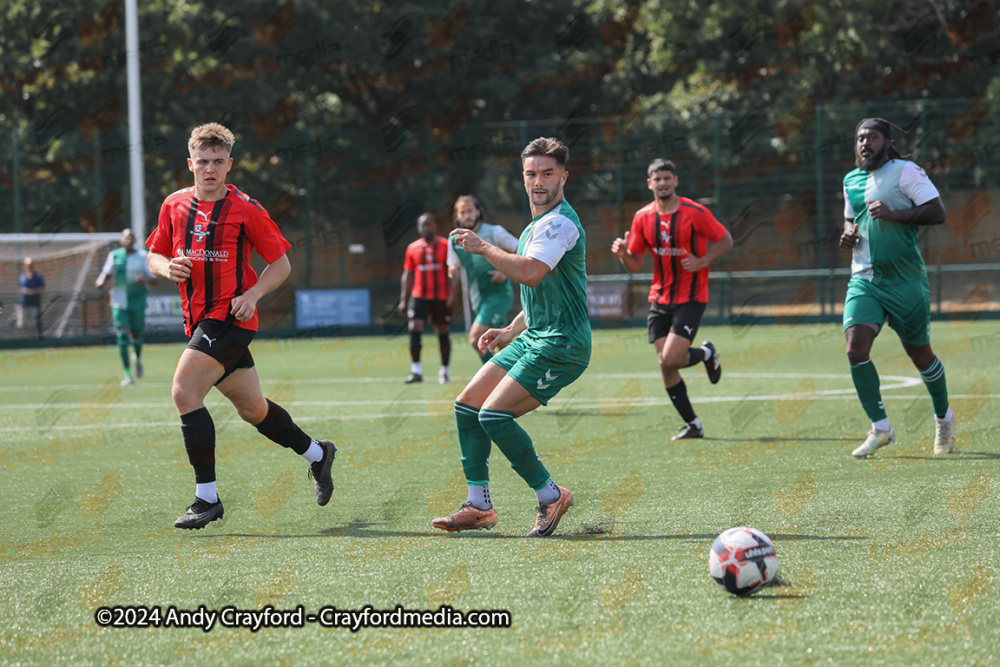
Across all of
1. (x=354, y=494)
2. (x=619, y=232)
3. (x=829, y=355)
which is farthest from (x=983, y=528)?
(x=619, y=232)

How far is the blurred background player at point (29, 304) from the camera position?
24.7 metres

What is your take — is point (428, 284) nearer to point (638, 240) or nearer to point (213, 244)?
point (638, 240)

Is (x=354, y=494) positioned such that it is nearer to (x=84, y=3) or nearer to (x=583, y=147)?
(x=583, y=147)

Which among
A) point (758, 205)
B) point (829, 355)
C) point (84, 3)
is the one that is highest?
point (84, 3)

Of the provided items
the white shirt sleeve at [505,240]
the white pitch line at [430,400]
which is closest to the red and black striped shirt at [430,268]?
the white pitch line at [430,400]

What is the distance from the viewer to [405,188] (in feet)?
98.6

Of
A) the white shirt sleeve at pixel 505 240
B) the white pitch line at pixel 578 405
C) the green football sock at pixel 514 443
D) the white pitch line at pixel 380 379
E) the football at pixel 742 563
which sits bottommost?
the white pitch line at pixel 380 379

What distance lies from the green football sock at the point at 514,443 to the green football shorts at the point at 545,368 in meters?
0.19

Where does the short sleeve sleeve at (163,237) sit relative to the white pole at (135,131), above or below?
below

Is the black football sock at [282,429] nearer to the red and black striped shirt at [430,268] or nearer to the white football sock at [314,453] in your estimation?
the white football sock at [314,453]

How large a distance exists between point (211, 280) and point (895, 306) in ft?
14.6

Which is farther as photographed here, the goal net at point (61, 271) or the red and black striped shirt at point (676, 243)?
A: the goal net at point (61, 271)

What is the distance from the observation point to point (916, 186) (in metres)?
7.38

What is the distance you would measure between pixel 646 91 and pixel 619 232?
6995mm
